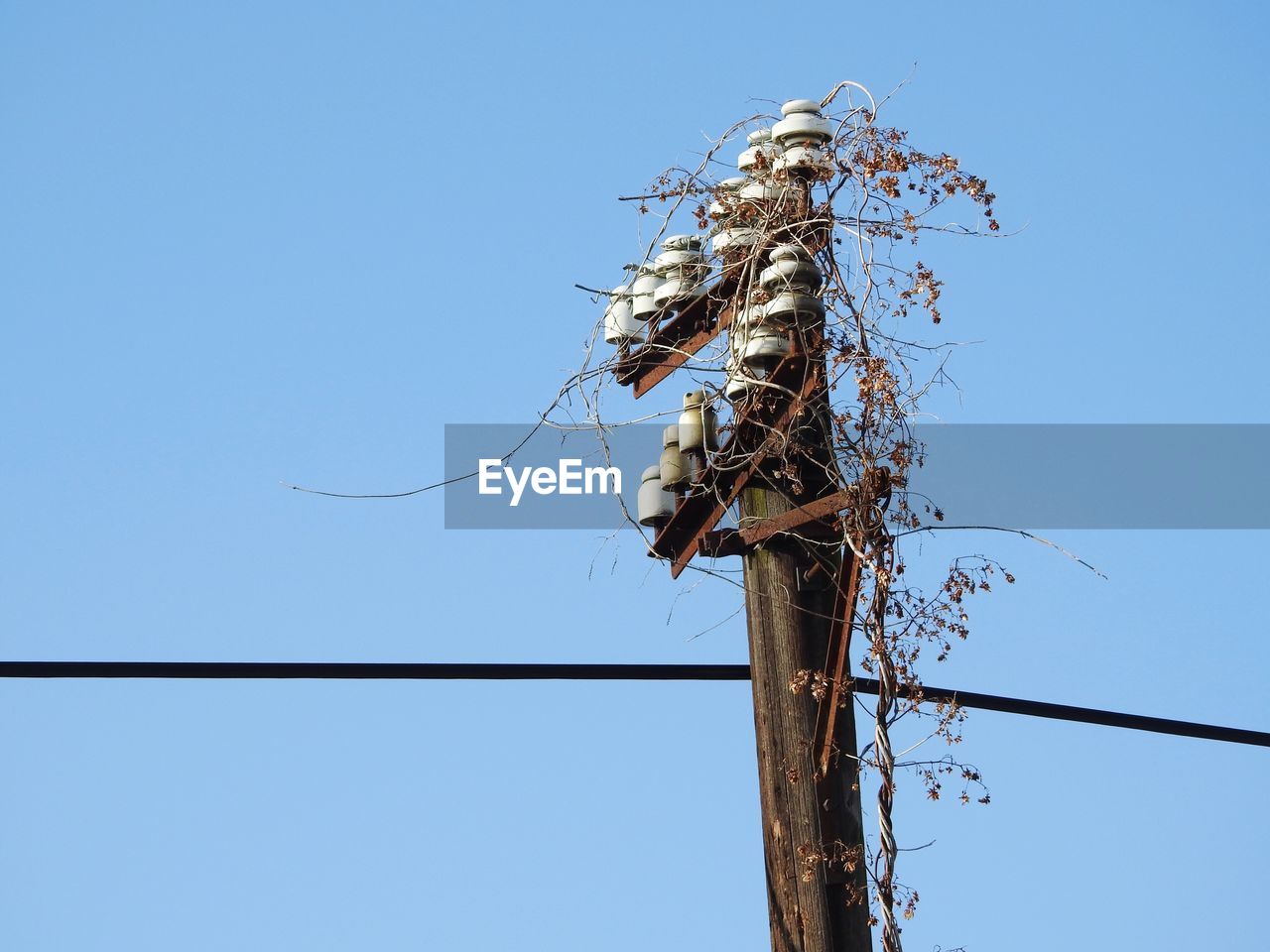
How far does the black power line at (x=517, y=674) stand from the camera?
167 inches

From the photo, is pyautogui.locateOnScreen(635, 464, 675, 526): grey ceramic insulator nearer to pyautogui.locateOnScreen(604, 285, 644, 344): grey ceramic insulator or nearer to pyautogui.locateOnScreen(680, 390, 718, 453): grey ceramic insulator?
pyautogui.locateOnScreen(680, 390, 718, 453): grey ceramic insulator

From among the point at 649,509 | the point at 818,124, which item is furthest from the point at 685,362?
the point at 818,124

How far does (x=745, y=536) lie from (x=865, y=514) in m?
0.46

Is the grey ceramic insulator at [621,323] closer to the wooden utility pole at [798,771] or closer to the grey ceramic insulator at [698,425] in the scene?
the grey ceramic insulator at [698,425]

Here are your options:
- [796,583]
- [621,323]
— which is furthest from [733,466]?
[621,323]

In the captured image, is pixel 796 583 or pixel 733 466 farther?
pixel 733 466

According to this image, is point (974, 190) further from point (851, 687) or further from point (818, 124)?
point (851, 687)

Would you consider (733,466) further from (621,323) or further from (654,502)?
(621,323)

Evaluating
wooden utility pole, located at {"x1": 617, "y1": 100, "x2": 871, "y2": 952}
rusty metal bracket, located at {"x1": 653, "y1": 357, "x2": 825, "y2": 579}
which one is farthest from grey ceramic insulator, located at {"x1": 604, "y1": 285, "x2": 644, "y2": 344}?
rusty metal bracket, located at {"x1": 653, "y1": 357, "x2": 825, "y2": 579}

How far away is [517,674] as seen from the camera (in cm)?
501

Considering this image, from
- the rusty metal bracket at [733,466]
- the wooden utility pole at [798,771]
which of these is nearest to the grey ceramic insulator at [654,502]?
the rusty metal bracket at [733,466]

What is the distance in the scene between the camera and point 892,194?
174 inches

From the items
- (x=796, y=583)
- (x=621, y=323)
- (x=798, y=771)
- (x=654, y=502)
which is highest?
(x=621, y=323)

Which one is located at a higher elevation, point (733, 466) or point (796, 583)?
point (733, 466)
